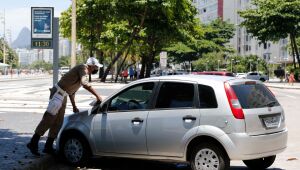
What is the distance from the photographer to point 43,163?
27.7ft

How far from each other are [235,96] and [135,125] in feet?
5.04

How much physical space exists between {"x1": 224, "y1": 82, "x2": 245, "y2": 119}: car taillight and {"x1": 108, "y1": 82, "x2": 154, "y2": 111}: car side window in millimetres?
1183

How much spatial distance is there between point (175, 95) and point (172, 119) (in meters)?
0.38

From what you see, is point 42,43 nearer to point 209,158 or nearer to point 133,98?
point 133,98

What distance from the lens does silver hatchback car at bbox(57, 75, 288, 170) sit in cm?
736

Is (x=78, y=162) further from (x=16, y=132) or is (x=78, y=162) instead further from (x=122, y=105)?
(x=16, y=132)

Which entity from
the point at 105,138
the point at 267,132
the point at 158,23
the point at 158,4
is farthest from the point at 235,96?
the point at 158,23

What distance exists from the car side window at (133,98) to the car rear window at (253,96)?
1.31 metres

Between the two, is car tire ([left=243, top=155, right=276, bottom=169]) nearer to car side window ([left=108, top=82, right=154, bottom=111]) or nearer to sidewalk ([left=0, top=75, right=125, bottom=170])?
car side window ([left=108, top=82, right=154, bottom=111])

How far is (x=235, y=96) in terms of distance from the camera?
7.50 metres

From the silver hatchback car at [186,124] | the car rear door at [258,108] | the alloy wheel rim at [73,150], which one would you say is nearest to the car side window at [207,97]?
the silver hatchback car at [186,124]

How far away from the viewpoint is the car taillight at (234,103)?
24.0ft

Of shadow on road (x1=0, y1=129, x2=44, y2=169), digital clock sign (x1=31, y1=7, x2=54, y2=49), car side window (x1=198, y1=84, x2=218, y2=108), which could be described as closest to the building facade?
digital clock sign (x1=31, y1=7, x2=54, y2=49)

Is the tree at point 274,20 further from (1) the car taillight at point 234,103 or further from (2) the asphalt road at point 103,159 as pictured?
(1) the car taillight at point 234,103
